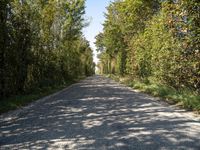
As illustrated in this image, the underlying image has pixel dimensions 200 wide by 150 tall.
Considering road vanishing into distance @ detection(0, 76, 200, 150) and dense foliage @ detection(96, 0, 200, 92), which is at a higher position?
dense foliage @ detection(96, 0, 200, 92)

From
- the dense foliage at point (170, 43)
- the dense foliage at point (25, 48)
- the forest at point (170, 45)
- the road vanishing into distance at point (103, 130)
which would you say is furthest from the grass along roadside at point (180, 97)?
the dense foliage at point (25, 48)

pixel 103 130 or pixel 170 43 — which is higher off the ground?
pixel 170 43

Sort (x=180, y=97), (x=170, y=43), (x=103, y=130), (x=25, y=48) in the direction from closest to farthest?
(x=103, y=130) → (x=180, y=97) → (x=170, y=43) → (x=25, y=48)

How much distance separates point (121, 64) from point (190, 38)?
37.9 metres

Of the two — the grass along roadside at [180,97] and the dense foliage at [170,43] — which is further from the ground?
the dense foliage at [170,43]

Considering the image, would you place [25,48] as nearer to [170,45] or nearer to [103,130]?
[170,45]

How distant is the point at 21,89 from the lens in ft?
76.7

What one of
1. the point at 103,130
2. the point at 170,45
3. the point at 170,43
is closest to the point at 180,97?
the point at 170,45

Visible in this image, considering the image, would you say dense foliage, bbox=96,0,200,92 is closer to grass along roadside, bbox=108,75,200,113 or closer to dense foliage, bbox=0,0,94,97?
grass along roadside, bbox=108,75,200,113

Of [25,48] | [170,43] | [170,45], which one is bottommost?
[170,45]

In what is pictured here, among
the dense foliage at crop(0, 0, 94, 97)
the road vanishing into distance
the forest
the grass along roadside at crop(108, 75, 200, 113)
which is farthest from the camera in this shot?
the dense foliage at crop(0, 0, 94, 97)

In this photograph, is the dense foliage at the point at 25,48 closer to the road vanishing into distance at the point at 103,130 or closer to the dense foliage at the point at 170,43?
the road vanishing into distance at the point at 103,130

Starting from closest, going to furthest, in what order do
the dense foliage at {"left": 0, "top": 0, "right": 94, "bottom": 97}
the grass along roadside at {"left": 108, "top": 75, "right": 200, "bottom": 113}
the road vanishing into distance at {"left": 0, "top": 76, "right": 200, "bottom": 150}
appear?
the road vanishing into distance at {"left": 0, "top": 76, "right": 200, "bottom": 150} < the grass along roadside at {"left": 108, "top": 75, "right": 200, "bottom": 113} < the dense foliage at {"left": 0, "top": 0, "right": 94, "bottom": 97}

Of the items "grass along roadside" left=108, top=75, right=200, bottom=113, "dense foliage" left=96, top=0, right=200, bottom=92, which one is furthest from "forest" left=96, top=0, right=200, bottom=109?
"grass along roadside" left=108, top=75, right=200, bottom=113
